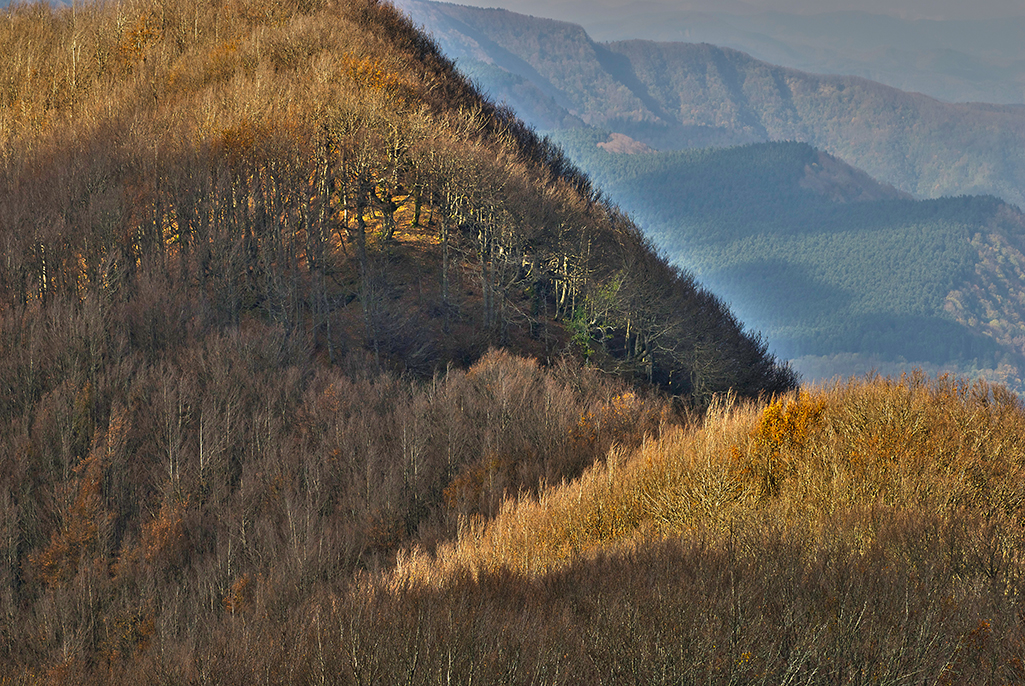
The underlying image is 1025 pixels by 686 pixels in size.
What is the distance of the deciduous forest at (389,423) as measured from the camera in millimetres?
14859

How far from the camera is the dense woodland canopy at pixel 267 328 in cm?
4356

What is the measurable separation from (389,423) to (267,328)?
16346mm

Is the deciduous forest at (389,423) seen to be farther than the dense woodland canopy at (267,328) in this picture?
No

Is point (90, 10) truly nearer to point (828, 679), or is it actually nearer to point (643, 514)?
point (643, 514)

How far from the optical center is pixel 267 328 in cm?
6291

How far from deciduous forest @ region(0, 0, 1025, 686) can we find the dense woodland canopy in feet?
1.08

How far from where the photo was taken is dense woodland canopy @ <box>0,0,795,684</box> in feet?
143

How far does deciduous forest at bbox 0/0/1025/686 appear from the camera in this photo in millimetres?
14859

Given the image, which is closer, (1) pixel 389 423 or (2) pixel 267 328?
(1) pixel 389 423

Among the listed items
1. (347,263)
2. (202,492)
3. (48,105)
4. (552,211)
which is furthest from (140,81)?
(202,492)

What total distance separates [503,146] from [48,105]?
50056mm

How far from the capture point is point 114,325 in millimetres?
59250

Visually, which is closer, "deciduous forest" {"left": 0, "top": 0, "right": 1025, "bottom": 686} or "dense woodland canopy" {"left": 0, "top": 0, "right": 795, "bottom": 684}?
"deciduous forest" {"left": 0, "top": 0, "right": 1025, "bottom": 686}

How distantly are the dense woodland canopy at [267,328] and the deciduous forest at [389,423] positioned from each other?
1.08 ft
